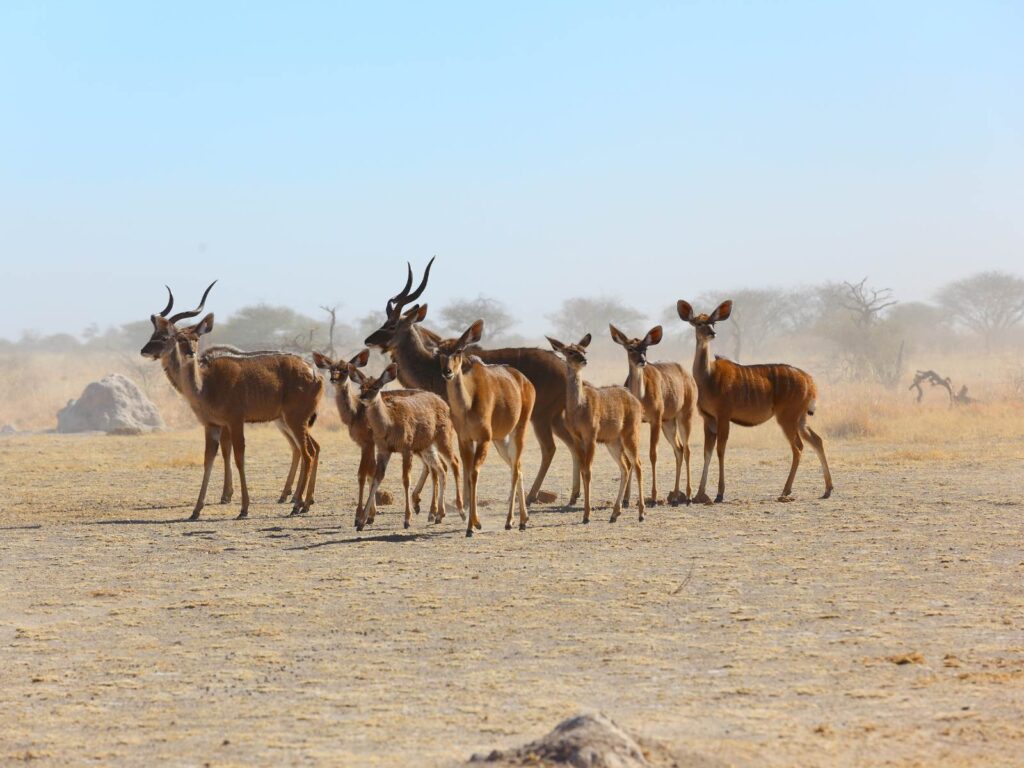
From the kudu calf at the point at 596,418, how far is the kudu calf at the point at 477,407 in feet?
1.70

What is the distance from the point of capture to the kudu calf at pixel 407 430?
12562mm

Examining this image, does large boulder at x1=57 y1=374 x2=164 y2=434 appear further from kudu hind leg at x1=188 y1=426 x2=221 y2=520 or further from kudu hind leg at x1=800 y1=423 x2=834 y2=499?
kudu hind leg at x1=800 y1=423 x2=834 y2=499

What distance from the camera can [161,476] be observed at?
19.1m

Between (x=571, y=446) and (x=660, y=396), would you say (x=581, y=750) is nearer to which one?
(x=571, y=446)

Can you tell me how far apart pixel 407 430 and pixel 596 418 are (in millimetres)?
1786

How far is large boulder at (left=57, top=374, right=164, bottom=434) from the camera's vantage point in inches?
1168

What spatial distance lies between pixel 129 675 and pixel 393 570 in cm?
335

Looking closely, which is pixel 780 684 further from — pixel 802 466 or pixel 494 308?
pixel 494 308

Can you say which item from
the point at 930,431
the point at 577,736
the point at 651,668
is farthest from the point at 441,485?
the point at 930,431

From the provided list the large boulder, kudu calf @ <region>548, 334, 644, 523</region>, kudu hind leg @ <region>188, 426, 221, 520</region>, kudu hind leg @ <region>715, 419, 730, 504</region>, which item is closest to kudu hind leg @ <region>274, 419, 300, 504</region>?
kudu hind leg @ <region>188, 426, 221, 520</region>

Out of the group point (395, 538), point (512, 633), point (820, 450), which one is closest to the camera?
point (512, 633)

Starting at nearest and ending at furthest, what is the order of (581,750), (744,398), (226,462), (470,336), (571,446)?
(581,750) → (470,336) → (571,446) → (744,398) → (226,462)

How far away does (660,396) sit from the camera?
1455cm

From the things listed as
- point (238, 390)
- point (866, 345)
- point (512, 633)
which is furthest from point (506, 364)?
point (866, 345)
